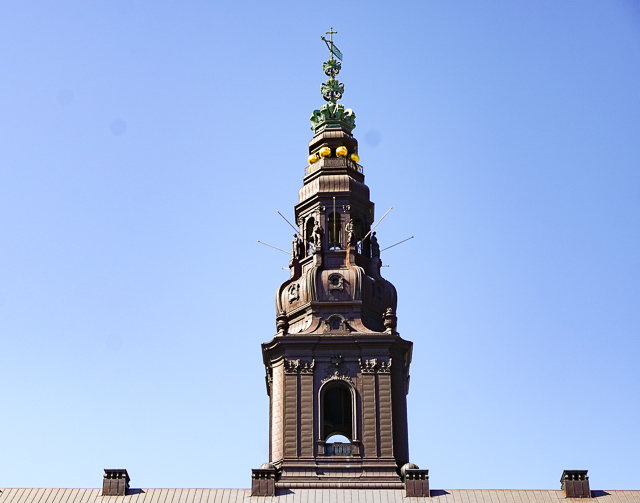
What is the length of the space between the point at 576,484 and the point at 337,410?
54.4 ft

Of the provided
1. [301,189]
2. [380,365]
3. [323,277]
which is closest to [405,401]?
[380,365]

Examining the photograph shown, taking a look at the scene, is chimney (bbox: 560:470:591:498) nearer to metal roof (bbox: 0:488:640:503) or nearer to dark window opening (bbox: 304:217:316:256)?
metal roof (bbox: 0:488:640:503)

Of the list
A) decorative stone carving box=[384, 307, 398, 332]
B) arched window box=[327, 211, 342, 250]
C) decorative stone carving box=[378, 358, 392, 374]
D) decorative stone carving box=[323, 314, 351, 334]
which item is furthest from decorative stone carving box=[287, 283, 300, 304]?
decorative stone carving box=[378, 358, 392, 374]

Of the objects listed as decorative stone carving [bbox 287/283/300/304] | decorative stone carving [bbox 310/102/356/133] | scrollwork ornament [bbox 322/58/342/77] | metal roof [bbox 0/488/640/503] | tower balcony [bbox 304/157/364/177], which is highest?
scrollwork ornament [bbox 322/58/342/77]

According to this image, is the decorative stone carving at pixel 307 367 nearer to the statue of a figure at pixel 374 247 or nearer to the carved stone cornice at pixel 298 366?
the carved stone cornice at pixel 298 366

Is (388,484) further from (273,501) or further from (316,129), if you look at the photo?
(316,129)

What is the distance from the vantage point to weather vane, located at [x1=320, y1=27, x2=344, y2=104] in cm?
12056

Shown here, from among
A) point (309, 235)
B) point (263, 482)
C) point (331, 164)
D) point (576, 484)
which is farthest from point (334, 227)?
point (576, 484)

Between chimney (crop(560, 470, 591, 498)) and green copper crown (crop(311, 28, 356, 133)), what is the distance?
3190 centimetres

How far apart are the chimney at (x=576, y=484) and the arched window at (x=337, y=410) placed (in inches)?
550

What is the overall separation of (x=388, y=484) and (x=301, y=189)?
78.7 ft

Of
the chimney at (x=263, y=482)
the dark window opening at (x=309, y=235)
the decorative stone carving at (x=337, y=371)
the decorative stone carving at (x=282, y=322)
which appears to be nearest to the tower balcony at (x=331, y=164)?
the dark window opening at (x=309, y=235)

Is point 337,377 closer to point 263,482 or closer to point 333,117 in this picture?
point 263,482

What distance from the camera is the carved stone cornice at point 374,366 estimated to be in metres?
106
